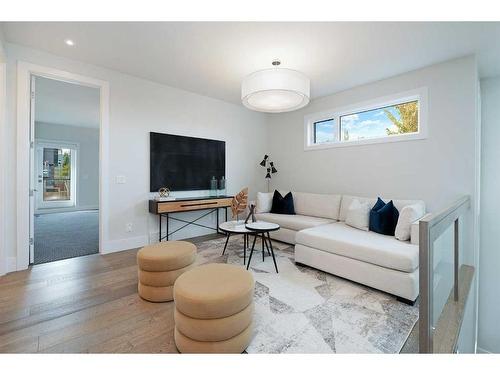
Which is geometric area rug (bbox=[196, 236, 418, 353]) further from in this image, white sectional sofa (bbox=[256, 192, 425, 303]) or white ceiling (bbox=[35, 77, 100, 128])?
white ceiling (bbox=[35, 77, 100, 128])

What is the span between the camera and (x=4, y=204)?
105 inches

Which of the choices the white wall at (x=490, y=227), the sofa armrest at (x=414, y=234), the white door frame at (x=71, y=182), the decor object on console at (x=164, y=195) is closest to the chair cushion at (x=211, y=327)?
the sofa armrest at (x=414, y=234)

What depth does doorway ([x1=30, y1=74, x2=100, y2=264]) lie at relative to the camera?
4676 millimetres

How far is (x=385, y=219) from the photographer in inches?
114

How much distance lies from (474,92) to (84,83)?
5.06 m

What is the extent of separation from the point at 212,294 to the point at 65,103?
599cm

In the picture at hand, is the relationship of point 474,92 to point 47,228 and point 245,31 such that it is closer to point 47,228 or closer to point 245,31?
point 245,31

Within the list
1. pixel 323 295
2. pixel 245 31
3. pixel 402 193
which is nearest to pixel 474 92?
pixel 402 193

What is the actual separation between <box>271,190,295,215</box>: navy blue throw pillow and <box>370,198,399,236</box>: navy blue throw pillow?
1518 millimetres

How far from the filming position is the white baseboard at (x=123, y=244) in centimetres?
344

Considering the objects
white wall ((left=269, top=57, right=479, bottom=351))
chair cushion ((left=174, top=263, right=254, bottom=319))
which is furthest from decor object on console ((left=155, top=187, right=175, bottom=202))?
white wall ((left=269, top=57, right=479, bottom=351))

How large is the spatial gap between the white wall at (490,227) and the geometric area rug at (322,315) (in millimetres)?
2233

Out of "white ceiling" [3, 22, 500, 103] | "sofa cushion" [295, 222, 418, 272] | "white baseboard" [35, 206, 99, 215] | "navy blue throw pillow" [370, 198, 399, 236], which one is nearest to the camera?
"sofa cushion" [295, 222, 418, 272]
